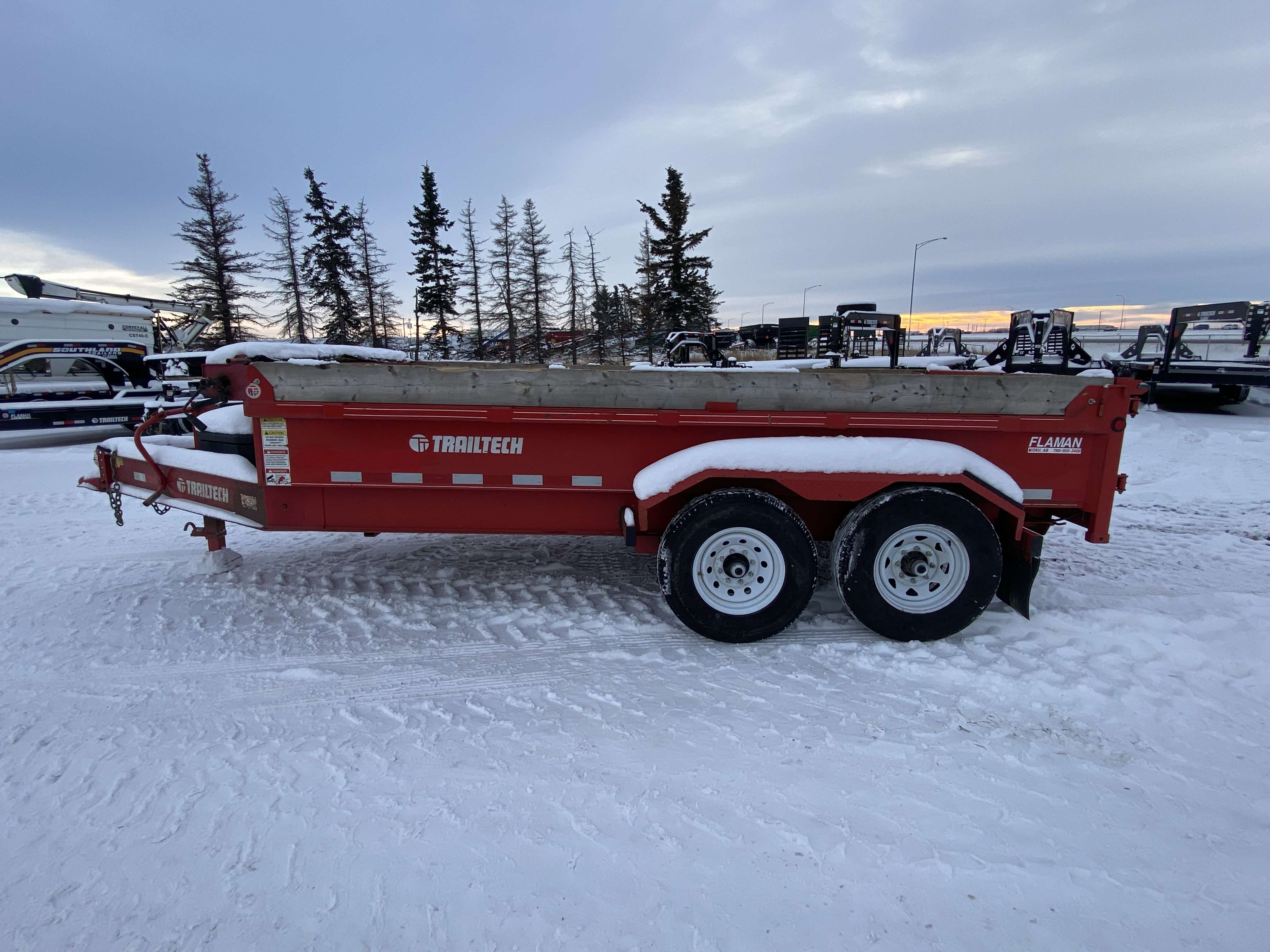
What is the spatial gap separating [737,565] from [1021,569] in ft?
5.88

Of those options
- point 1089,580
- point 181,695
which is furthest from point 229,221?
point 1089,580

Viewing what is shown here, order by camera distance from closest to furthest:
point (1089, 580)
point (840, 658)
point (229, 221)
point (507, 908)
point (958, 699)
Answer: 1. point (507, 908)
2. point (958, 699)
3. point (840, 658)
4. point (1089, 580)
5. point (229, 221)

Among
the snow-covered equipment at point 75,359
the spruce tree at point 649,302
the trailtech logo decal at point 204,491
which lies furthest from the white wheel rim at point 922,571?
the spruce tree at point 649,302

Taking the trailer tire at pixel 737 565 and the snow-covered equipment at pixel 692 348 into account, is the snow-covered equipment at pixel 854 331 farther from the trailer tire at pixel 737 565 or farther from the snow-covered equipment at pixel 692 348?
the trailer tire at pixel 737 565

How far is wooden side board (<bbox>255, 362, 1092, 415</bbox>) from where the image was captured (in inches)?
153

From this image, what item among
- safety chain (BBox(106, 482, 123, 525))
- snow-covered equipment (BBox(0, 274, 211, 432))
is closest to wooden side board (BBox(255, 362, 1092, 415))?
safety chain (BBox(106, 482, 123, 525))

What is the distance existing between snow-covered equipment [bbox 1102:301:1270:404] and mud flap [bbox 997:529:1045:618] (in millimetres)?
13055

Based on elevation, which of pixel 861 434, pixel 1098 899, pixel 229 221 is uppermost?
pixel 229 221

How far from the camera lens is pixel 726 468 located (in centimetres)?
372

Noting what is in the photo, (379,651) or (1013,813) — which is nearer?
(1013,813)

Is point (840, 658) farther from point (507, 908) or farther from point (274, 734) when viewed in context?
point (274, 734)

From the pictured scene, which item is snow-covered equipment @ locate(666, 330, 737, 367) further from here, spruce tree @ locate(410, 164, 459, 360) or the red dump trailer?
spruce tree @ locate(410, 164, 459, 360)

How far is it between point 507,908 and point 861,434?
314 cm

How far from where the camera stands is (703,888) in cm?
219
